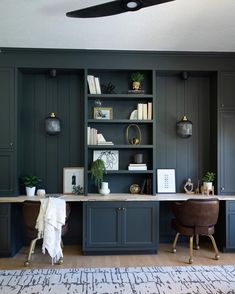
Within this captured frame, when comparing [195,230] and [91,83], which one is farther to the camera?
[91,83]

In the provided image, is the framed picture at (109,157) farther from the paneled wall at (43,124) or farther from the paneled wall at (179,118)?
the paneled wall at (179,118)

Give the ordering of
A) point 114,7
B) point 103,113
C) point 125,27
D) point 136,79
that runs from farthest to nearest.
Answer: point 103,113
point 136,79
point 125,27
point 114,7

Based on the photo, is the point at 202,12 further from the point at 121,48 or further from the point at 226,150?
the point at 226,150

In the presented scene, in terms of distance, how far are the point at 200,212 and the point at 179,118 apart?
1594mm

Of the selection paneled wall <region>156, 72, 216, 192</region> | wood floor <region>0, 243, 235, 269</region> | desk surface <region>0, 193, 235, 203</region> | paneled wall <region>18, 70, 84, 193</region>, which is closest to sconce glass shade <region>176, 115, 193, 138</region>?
paneled wall <region>156, 72, 216, 192</region>

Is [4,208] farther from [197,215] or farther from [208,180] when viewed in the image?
[208,180]

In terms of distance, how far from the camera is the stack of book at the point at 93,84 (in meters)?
4.31

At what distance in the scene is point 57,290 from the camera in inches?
120

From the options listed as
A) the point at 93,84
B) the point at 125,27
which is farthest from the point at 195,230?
the point at 125,27

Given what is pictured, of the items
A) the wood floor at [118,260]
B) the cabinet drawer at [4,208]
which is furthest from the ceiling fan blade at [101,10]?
the wood floor at [118,260]

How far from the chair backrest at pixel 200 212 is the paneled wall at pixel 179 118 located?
36.4 inches

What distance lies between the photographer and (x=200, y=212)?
12.2 feet

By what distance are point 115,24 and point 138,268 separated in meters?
2.86

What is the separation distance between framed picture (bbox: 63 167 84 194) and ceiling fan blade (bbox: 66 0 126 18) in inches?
99.7
